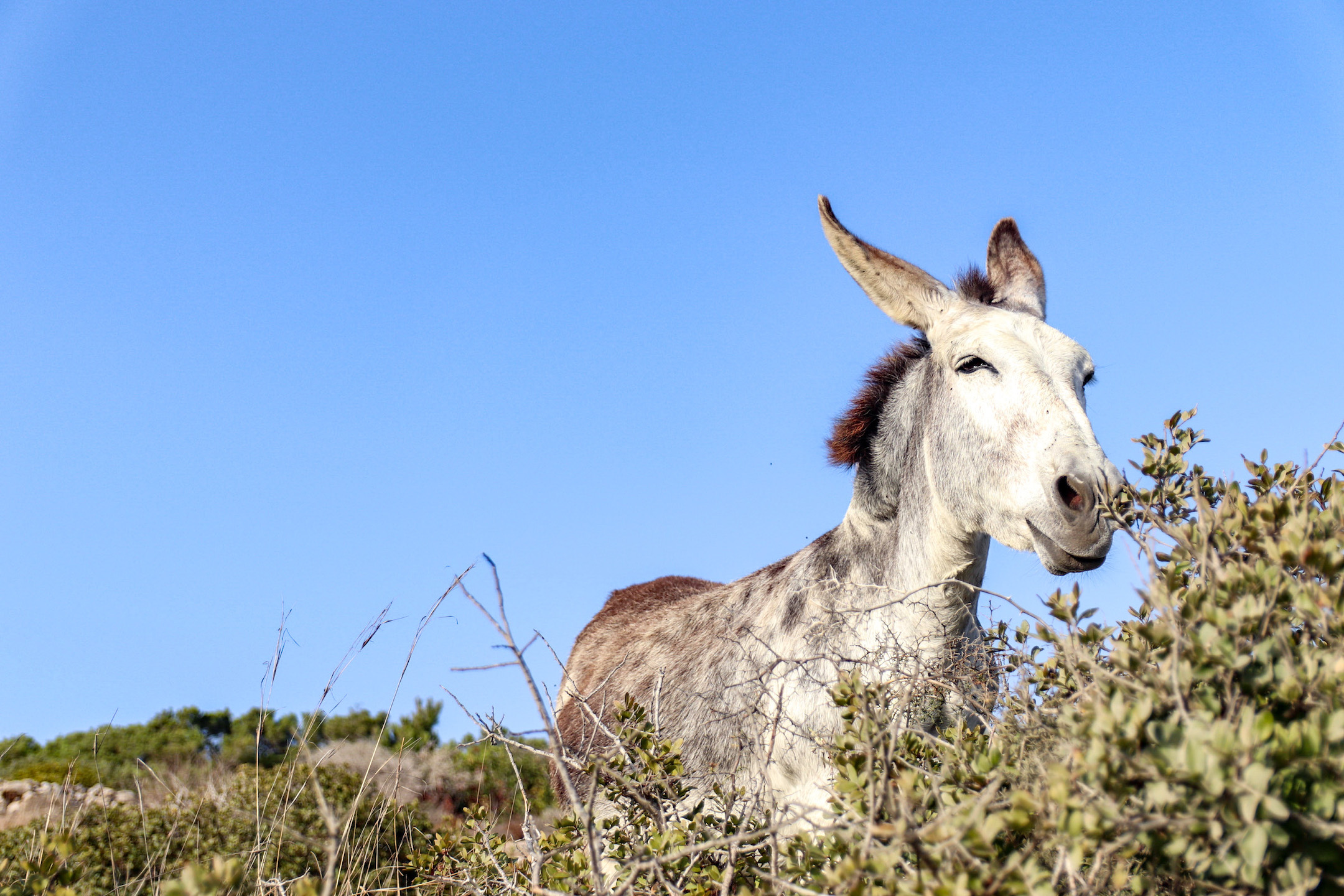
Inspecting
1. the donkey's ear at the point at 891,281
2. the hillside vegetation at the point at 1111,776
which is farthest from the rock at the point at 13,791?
the donkey's ear at the point at 891,281

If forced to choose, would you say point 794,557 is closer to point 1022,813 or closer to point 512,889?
point 512,889

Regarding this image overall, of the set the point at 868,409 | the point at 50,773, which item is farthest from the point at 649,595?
the point at 50,773

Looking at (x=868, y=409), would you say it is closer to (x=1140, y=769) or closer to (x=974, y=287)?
(x=974, y=287)

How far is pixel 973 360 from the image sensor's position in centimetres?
343

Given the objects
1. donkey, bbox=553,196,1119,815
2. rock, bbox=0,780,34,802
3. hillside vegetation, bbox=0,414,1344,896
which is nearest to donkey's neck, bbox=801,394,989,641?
donkey, bbox=553,196,1119,815

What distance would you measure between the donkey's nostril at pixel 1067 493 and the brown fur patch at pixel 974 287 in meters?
1.32

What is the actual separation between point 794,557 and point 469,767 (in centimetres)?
1004

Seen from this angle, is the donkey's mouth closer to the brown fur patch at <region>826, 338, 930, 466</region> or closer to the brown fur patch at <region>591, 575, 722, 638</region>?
the brown fur patch at <region>826, 338, 930, 466</region>

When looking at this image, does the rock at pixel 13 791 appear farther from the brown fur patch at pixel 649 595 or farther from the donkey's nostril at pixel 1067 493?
the donkey's nostril at pixel 1067 493

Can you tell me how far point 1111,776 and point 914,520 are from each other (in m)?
2.39

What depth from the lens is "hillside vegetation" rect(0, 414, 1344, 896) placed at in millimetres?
1185

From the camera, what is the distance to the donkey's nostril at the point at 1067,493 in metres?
2.82

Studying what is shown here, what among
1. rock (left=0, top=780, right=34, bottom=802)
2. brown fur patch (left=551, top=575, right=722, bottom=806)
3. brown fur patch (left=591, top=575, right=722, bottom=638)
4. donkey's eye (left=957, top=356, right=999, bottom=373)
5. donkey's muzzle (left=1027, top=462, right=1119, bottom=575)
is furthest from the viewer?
rock (left=0, top=780, right=34, bottom=802)

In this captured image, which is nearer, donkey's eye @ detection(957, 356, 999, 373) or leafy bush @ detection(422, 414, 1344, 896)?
leafy bush @ detection(422, 414, 1344, 896)
